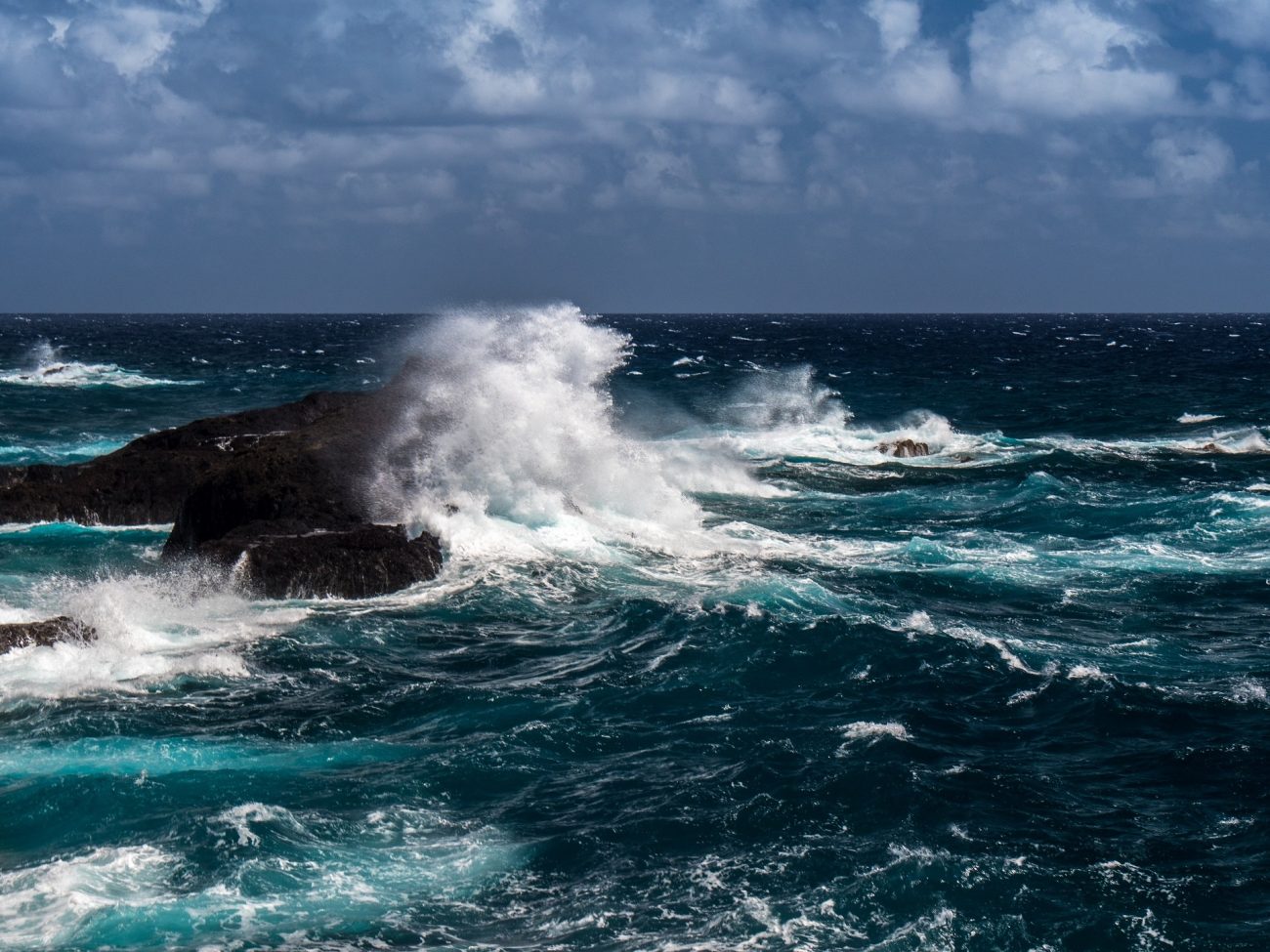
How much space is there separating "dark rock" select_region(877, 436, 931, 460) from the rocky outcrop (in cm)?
1516

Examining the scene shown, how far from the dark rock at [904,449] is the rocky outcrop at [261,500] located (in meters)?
15.2

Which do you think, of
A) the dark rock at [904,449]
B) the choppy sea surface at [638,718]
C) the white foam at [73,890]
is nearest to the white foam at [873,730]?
the choppy sea surface at [638,718]

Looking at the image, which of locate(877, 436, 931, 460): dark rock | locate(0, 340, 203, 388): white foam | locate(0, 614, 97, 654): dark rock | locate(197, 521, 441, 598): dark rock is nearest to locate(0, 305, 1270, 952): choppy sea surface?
locate(0, 614, 97, 654): dark rock

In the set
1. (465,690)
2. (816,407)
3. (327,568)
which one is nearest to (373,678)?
(465,690)

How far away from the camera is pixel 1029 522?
1093 inches

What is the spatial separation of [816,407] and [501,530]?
93.5 ft

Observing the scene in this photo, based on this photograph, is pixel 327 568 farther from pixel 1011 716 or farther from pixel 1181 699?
pixel 1181 699

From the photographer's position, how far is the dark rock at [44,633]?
16.1 meters

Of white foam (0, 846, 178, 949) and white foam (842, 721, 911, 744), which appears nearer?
white foam (0, 846, 178, 949)

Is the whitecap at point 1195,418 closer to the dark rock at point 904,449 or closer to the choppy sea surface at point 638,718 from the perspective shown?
the dark rock at point 904,449

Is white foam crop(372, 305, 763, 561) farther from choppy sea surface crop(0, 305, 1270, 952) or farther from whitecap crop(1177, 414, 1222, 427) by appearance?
whitecap crop(1177, 414, 1222, 427)

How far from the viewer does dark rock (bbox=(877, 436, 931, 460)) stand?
38469mm

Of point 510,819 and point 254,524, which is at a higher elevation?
point 254,524

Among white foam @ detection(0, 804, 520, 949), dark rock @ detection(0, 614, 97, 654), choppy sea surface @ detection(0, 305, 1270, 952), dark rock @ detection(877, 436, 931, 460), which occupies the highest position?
dark rock @ detection(877, 436, 931, 460)
